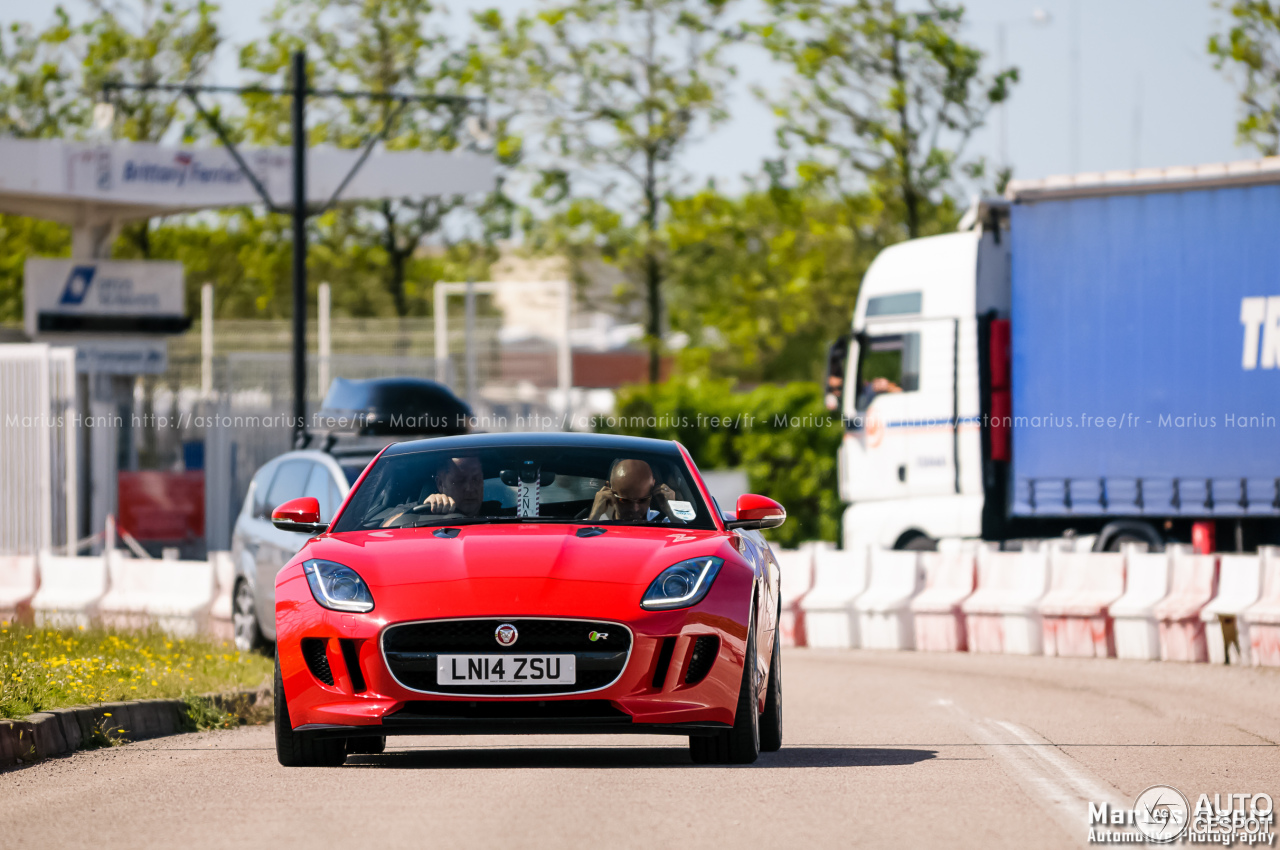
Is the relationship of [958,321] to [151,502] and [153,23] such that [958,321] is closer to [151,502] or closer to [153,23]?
[151,502]

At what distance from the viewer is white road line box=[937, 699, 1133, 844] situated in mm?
7414

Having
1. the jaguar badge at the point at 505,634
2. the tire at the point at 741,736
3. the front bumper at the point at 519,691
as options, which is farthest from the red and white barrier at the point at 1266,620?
the jaguar badge at the point at 505,634

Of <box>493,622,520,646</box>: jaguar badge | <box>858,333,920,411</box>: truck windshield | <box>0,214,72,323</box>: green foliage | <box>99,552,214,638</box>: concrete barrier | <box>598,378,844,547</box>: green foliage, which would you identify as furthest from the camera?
<box>0,214,72,323</box>: green foliage

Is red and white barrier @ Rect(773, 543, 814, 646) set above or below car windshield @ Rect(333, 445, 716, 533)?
below

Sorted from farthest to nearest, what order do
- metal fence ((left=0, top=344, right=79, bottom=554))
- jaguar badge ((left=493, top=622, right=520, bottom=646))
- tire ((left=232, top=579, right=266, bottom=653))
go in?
metal fence ((left=0, top=344, right=79, bottom=554)) < tire ((left=232, top=579, right=266, bottom=653)) < jaguar badge ((left=493, top=622, right=520, bottom=646))

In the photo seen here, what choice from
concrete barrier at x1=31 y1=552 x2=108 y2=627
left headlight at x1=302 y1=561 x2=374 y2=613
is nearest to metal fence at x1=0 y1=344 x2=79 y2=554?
concrete barrier at x1=31 y1=552 x2=108 y2=627

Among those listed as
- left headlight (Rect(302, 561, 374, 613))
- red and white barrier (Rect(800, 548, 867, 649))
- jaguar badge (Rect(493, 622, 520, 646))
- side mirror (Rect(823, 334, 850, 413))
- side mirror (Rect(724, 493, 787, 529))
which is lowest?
red and white barrier (Rect(800, 548, 867, 649))

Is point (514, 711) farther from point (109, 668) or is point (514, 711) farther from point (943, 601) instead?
point (943, 601)

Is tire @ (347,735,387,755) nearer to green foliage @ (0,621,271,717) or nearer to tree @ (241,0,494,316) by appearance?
green foliage @ (0,621,271,717)

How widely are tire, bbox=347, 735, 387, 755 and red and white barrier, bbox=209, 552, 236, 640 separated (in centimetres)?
940

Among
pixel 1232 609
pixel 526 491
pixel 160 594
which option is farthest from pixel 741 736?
pixel 160 594

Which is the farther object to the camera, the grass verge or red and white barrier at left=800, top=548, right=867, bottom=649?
red and white barrier at left=800, top=548, right=867, bottom=649

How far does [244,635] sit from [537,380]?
Result: 52.5 meters

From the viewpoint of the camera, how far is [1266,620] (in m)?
17.0
